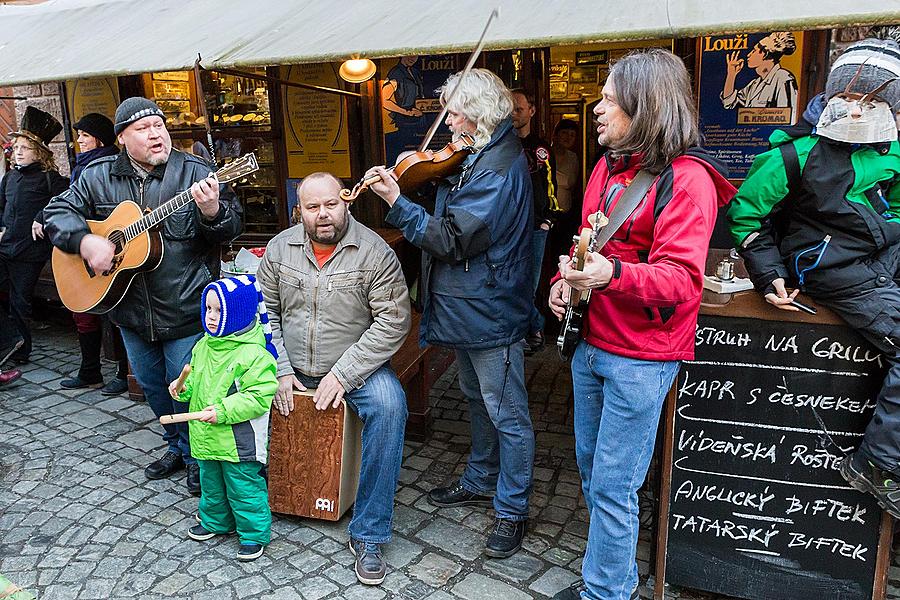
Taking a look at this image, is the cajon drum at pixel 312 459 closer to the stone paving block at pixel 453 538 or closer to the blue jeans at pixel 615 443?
the stone paving block at pixel 453 538

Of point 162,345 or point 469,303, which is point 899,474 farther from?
point 162,345

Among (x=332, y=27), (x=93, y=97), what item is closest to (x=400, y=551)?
(x=332, y=27)

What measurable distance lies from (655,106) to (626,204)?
0.31 m

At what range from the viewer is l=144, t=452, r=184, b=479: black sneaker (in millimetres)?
3947

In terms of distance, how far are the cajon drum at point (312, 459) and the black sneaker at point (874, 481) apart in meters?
2.00

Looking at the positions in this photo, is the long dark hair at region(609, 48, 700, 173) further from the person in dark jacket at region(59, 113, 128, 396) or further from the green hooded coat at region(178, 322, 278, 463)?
the person in dark jacket at region(59, 113, 128, 396)

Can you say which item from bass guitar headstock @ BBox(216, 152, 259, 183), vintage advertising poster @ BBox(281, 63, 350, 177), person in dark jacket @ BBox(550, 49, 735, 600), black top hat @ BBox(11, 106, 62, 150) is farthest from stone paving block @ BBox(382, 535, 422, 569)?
black top hat @ BBox(11, 106, 62, 150)

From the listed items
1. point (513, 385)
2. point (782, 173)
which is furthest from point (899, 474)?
point (513, 385)

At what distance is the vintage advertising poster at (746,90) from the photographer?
4344 mm

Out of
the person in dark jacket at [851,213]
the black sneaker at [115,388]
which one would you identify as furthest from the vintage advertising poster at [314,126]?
the person in dark jacket at [851,213]

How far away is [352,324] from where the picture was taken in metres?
3.22

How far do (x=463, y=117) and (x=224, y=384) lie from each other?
58.6 inches

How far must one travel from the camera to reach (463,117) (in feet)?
9.96

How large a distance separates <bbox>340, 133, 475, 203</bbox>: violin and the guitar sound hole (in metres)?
1.23
